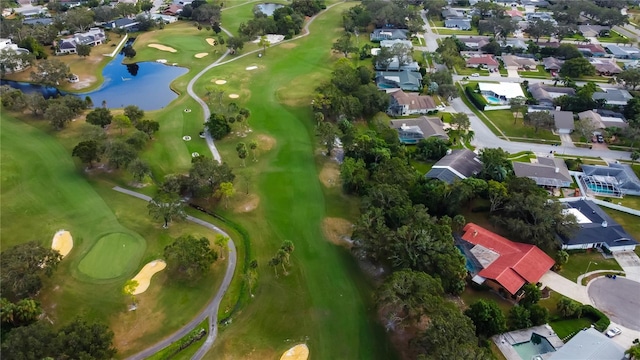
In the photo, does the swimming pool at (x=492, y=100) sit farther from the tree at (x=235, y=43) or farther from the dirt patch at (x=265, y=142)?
the tree at (x=235, y=43)

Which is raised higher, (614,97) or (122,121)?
(122,121)

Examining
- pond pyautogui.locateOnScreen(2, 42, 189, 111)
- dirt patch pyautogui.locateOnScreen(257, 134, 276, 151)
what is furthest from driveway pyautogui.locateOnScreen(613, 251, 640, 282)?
pond pyautogui.locateOnScreen(2, 42, 189, 111)

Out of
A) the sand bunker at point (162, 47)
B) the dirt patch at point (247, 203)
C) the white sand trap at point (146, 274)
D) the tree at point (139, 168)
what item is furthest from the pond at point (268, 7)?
the white sand trap at point (146, 274)

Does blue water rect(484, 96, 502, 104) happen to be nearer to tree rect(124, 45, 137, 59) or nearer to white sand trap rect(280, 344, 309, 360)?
white sand trap rect(280, 344, 309, 360)

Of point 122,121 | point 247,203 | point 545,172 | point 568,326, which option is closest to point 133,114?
point 122,121

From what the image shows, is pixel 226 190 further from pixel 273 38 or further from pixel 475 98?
pixel 273 38

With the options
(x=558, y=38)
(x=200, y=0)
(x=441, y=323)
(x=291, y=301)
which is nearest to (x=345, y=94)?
(x=291, y=301)
